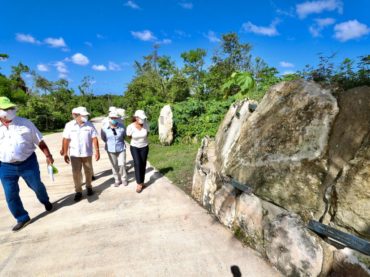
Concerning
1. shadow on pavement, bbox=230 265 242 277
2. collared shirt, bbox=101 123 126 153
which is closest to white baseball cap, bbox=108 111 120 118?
collared shirt, bbox=101 123 126 153

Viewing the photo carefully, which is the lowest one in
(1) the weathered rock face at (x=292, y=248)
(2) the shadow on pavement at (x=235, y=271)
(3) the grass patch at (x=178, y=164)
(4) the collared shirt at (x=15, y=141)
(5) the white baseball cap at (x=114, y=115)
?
(3) the grass patch at (x=178, y=164)

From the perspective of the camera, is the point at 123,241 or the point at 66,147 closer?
the point at 123,241

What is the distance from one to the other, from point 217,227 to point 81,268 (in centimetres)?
190

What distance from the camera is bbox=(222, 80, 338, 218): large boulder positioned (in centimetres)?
266

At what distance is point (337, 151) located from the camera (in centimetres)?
250

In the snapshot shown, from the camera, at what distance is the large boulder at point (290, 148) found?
266 centimetres

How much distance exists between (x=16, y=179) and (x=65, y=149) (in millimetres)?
1057

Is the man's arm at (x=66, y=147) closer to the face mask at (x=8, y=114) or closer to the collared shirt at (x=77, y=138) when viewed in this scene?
the collared shirt at (x=77, y=138)

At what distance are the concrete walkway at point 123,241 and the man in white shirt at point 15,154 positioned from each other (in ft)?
1.59

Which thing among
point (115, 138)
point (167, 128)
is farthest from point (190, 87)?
point (115, 138)

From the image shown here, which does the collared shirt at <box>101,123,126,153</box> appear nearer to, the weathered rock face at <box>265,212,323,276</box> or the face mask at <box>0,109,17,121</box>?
the face mask at <box>0,109,17,121</box>

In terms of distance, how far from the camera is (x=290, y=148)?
294 cm

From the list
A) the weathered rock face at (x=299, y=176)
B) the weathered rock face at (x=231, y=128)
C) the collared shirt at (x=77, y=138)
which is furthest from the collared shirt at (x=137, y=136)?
the weathered rock face at (x=299, y=176)

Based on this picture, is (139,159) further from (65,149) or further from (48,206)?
(48,206)
